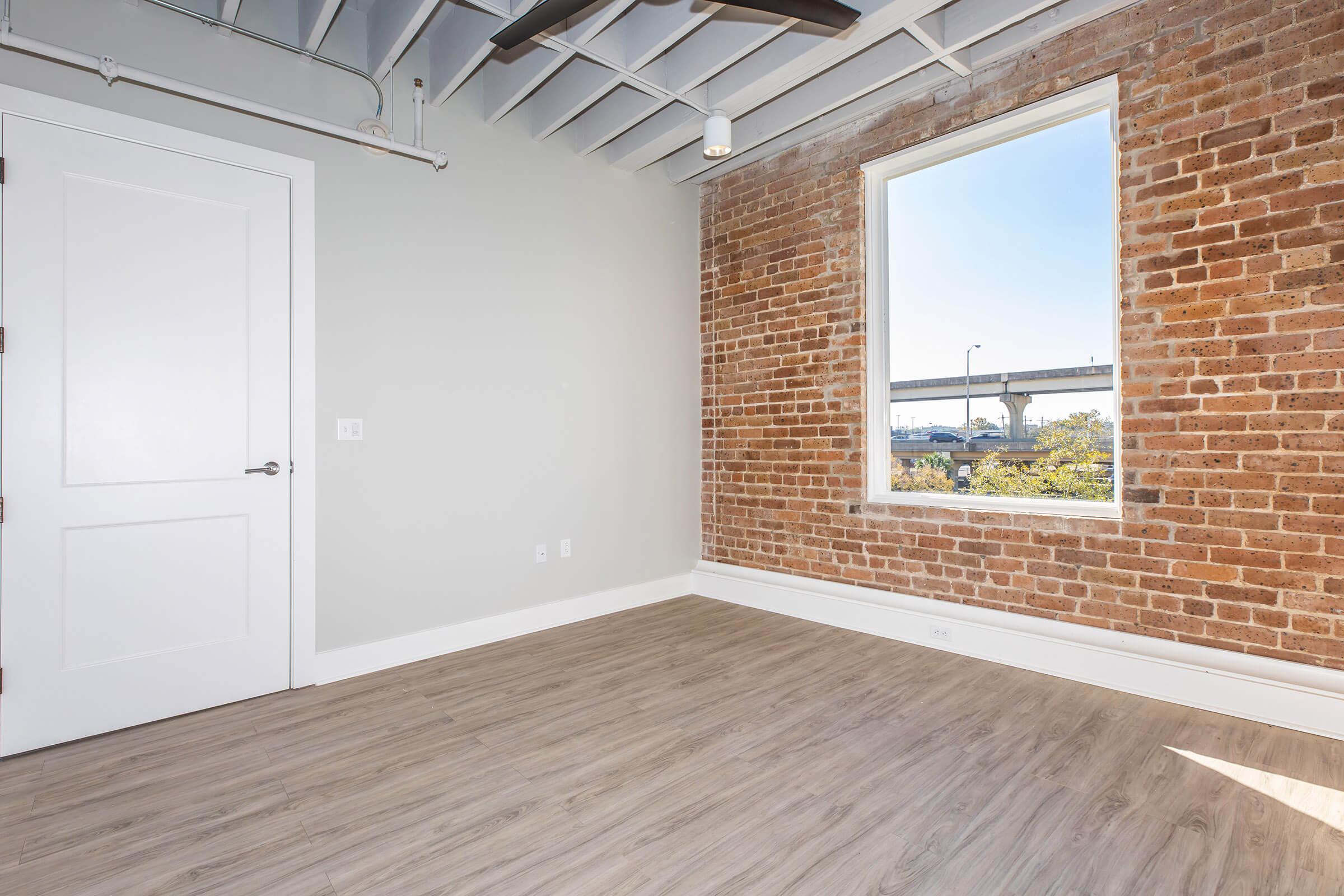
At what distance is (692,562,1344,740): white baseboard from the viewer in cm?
248

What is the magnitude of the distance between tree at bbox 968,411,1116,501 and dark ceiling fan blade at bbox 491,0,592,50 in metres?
2.86

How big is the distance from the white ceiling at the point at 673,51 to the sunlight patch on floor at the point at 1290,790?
3115mm

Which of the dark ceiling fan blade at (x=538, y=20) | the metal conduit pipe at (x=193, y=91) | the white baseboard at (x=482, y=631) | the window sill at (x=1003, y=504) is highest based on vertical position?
the metal conduit pipe at (x=193, y=91)

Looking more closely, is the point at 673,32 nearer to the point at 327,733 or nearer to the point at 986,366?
the point at 986,366

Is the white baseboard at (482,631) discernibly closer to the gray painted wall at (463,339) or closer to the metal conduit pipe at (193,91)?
the gray painted wall at (463,339)

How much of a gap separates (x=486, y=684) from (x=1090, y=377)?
3.31 m

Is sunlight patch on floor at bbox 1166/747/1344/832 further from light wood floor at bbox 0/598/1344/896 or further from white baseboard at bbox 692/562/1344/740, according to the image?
white baseboard at bbox 692/562/1344/740

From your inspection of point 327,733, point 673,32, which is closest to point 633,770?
point 327,733

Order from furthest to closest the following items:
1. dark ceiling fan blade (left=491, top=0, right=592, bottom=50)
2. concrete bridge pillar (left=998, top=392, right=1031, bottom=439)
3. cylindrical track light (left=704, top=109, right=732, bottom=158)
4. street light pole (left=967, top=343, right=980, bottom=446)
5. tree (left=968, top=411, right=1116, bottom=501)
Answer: street light pole (left=967, top=343, right=980, bottom=446) < concrete bridge pillar (left=998, top=392, right=1031, bottom=439) < cylindrical track light (left=704, top=109, right=732, bottom=158) < tree (left=968, top=411, right=1116, bottom=501) < dark ceiling fan blade (left=491, top=0, right=592, bottom=50)

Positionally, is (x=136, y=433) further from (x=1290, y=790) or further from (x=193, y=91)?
(x=1290, y=790)

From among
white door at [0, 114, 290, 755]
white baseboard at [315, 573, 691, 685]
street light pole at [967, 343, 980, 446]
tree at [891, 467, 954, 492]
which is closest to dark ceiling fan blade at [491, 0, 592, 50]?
white door at [0, 114, 290, 755]

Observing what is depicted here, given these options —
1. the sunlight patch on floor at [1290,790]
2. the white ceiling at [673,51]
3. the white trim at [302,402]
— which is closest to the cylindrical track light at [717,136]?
the white ceiling at [673,51]

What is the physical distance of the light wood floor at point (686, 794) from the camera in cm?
173

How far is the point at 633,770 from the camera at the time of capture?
2279 millimetres
